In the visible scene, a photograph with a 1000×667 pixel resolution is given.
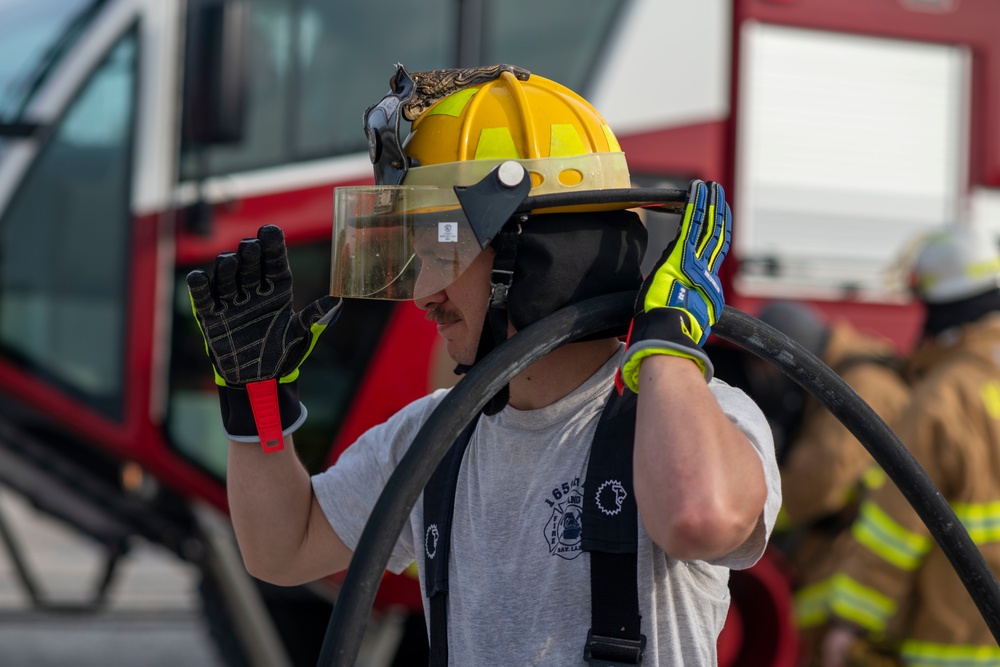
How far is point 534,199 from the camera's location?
1.68m

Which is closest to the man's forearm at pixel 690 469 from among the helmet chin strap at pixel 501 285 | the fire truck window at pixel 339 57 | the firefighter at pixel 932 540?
the helmet chin strap at pixel 501 285

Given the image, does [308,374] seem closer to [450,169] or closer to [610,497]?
[450,169]

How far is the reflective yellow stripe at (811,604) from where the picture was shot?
437 cm

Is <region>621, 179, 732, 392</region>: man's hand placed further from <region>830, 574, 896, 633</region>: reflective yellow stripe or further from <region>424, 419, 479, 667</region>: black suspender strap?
<region>830, 574, 896, 633</region>: reflective yellow stripe

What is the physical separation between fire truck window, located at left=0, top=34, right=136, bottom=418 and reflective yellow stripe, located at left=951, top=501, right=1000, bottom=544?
274 centimetres

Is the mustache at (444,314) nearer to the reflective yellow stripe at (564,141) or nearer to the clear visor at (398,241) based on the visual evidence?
the clear visor at (398,241)

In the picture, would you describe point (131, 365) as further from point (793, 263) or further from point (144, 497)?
point (793, 263)

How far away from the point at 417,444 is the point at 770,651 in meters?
3.10

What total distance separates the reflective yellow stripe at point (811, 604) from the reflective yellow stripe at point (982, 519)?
0.93m

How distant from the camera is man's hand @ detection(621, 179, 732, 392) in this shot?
1496 mm

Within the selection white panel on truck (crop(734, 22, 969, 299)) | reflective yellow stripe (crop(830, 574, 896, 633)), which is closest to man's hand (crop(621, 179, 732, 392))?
reflective yellow stripe (crop(830, 574, 896, 633))

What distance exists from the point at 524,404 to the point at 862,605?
223 cm

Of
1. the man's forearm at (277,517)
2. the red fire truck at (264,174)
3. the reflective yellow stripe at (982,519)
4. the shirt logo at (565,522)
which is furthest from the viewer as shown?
the red fire truck at (264,174)

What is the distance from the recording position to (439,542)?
5.69ft
